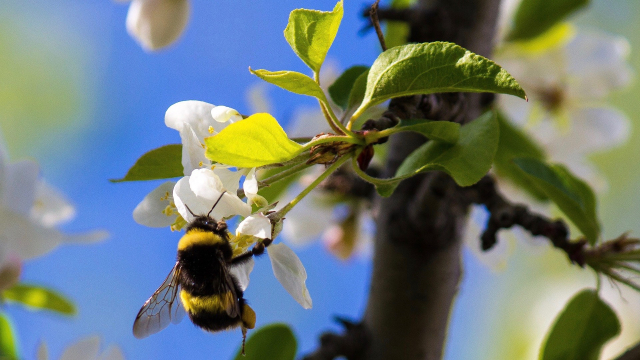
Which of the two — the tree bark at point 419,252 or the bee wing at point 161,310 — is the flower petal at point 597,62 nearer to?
the tree bark at point 419,252

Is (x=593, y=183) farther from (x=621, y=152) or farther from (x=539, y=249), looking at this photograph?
(x=621, y=152)

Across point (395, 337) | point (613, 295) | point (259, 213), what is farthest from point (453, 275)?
point (613, 295)

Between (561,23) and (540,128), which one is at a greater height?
(561,23)

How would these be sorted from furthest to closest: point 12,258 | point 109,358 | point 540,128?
point 540,128 → point 12,258 → point 109,358

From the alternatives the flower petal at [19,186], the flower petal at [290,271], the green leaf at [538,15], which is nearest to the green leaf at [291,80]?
the flower petal at [290,271]

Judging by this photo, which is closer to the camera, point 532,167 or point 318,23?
point 318,23

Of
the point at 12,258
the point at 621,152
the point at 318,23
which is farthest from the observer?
the point at 621,152

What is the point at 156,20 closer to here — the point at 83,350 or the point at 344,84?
the point at 344,84
